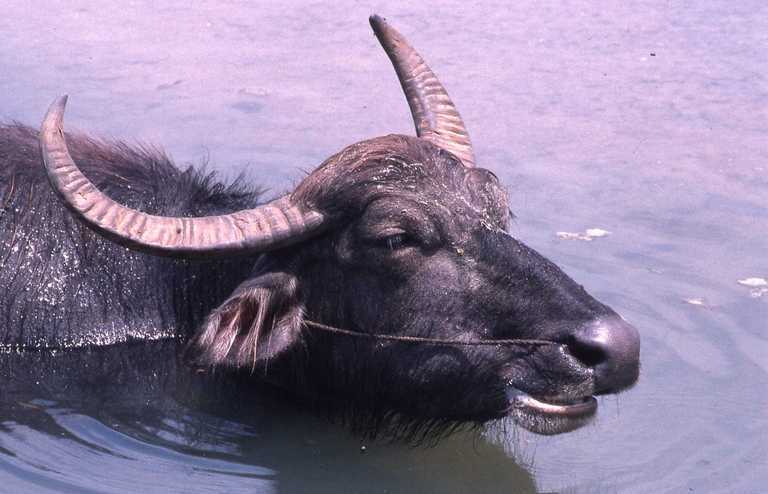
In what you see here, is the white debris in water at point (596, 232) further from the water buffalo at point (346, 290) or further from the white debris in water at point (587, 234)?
the water buffalo at point (346, 290)

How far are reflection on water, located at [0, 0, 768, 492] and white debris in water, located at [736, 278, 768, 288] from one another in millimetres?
Answer: 46

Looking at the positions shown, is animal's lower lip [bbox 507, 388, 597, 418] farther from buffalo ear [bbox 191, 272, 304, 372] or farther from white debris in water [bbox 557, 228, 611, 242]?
white debris in water [bbox 557, 228, 611, 242]

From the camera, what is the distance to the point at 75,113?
10.0m

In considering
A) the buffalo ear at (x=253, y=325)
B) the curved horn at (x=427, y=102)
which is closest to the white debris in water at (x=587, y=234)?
the curved horn at (x=427, y=102)

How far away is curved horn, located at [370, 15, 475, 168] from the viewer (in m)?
6.52

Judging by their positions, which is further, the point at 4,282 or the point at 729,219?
the point at 729,219

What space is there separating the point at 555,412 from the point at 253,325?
1.30m

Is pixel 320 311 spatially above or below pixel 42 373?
above

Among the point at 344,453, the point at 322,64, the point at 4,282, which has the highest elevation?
the point at 322,64

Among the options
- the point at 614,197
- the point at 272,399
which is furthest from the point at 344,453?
the point at 614,197

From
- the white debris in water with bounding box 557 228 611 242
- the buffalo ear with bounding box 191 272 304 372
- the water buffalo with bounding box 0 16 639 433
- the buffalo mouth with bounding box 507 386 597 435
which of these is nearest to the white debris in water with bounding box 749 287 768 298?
the white debris in water with bounding box 557 228 611 242

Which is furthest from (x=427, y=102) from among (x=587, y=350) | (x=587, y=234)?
(x=587, y=350)

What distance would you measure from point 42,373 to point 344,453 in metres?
1.46

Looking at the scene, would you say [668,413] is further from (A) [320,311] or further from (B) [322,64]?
(B) [322,64]
